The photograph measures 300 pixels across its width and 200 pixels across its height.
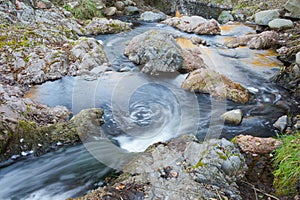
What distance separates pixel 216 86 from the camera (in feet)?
19.5

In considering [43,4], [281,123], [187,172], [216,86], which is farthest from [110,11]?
[187,172]

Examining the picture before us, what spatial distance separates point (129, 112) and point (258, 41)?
24.0 feet

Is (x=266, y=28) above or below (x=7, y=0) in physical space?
below

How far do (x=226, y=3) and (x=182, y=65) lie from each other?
47.9ft

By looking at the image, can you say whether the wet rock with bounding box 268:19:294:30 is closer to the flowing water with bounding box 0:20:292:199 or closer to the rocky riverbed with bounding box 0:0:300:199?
the rocky riverbed with bounding box 0:0:300:199

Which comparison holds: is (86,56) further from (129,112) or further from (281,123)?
(281,123)

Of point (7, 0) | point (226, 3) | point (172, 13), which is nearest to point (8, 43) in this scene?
point (7, 0)

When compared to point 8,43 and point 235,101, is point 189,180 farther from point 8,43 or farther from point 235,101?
point 8,43

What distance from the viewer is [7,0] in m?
9.51

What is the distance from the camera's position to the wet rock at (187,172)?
244cm

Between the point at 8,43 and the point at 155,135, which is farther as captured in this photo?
the point at 8,43

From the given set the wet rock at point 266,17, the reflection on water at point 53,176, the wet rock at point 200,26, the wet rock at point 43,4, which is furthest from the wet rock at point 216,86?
the wet rock at point 43,4

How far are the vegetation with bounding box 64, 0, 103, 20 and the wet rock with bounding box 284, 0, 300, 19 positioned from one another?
31.2ft

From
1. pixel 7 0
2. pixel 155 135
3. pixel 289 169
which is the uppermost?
pixel 7 0
